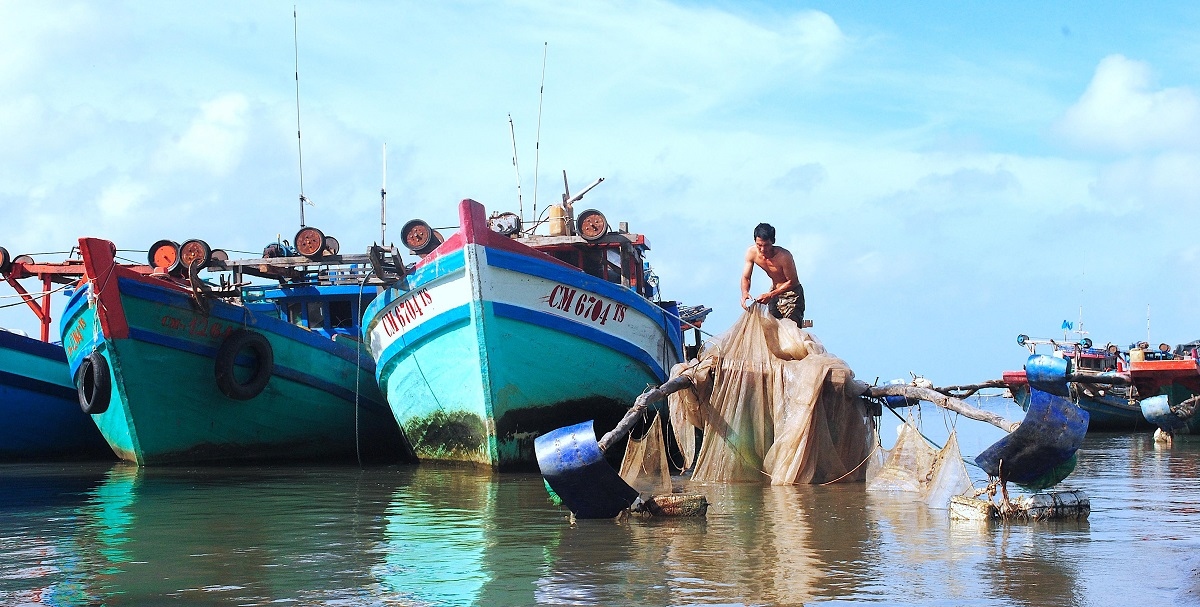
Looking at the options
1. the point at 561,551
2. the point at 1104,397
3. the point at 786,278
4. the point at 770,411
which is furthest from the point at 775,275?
the point at 1104,397

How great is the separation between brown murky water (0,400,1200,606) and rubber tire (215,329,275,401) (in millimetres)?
4151

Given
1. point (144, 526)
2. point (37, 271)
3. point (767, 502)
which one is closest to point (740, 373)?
point (767, 502)

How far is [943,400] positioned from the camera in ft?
31.9

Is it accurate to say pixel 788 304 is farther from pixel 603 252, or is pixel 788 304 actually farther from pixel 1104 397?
pixel 1104 397

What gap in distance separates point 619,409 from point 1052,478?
7.27m

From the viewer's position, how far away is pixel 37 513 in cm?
972

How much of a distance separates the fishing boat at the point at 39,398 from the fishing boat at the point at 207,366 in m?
1.82

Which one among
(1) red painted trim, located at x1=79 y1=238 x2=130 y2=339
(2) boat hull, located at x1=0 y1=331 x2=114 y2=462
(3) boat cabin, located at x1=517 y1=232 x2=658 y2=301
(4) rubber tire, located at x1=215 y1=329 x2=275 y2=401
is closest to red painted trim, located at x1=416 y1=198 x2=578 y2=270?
(3) boat cabin, located at x1=517 y1=232 x2=658 y2=301

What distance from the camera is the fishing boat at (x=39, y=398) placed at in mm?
17547

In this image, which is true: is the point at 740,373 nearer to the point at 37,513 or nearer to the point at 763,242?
the point at 763,242

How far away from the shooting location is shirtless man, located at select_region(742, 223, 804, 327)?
11687 mm

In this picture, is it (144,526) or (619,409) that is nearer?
(144,526)

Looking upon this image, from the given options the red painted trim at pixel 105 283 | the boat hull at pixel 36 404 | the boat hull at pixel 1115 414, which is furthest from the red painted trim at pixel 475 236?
the boat hull at pixel 1115 414

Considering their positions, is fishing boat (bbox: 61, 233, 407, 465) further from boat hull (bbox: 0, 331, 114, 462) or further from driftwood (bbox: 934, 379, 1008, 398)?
driftwood (bbox: 934, 379, 1008, 398)
